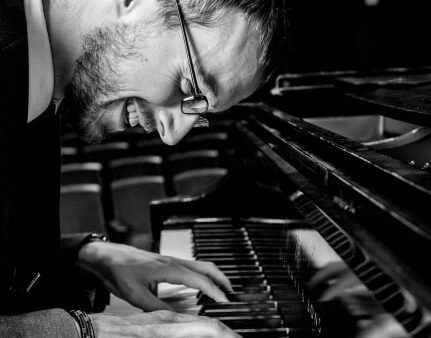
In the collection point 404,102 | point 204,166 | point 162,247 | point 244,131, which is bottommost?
point 204,166

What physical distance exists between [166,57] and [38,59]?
27 cm

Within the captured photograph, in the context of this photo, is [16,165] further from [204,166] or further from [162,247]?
[204,166]

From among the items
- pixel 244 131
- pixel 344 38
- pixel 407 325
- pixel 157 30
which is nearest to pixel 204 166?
pixel 344 38

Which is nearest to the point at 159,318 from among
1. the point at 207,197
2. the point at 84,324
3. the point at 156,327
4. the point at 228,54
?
the point at 156,327

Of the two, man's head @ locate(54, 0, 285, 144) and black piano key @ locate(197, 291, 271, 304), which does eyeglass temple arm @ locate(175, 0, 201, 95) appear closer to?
man's head @ locate(54, 0, 285, 144)

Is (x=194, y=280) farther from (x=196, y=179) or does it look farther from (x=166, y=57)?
(x=196, y=179)

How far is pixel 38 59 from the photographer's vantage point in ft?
3.57

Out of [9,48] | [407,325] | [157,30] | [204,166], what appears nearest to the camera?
[407,325]

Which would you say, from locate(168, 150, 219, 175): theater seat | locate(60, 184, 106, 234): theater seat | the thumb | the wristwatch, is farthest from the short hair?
locate(168, 150, 219, 175): theater seat

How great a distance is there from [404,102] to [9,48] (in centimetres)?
104

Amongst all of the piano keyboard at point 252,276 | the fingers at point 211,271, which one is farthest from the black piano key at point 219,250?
the fingers at point 211,271

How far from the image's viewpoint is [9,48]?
38.5 inches

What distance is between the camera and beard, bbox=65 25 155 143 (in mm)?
1226

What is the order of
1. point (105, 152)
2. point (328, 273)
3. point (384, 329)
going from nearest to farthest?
point (384, 329) < point (328, 273) < point (105, 152)
